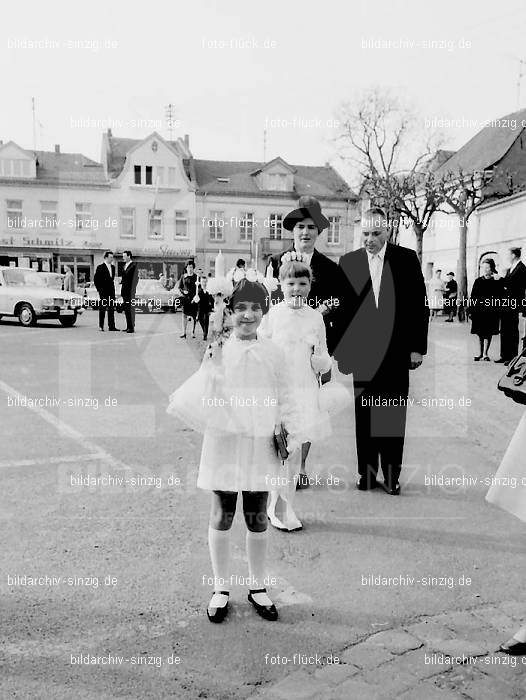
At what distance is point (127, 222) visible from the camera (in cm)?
4778

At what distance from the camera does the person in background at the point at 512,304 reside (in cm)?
1143

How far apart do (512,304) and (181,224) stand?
131ft

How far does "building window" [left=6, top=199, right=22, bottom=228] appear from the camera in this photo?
1813 inches

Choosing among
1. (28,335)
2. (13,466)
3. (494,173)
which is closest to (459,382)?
(13,466)

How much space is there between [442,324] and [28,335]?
1264 centimetres

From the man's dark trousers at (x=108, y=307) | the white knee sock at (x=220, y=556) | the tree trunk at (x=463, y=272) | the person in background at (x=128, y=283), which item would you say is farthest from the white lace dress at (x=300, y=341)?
the tree trunk at (x=463, y=272)

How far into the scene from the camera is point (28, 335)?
53.9 feet

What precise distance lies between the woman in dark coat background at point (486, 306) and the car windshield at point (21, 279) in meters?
13.9

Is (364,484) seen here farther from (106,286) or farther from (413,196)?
(413,196)

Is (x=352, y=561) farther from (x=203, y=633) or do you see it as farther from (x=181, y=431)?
(x=181, y=431)

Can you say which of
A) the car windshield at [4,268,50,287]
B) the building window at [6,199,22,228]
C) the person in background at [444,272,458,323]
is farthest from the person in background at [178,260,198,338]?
the building window at [6,199,22,228]

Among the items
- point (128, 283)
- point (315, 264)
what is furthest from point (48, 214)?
point (315, 264)

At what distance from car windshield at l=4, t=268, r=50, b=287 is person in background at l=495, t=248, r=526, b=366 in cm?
1450

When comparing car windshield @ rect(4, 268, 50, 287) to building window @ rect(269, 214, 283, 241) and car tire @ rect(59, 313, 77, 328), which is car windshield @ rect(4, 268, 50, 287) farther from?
building window @ rect(269, 214, 283, 241)
